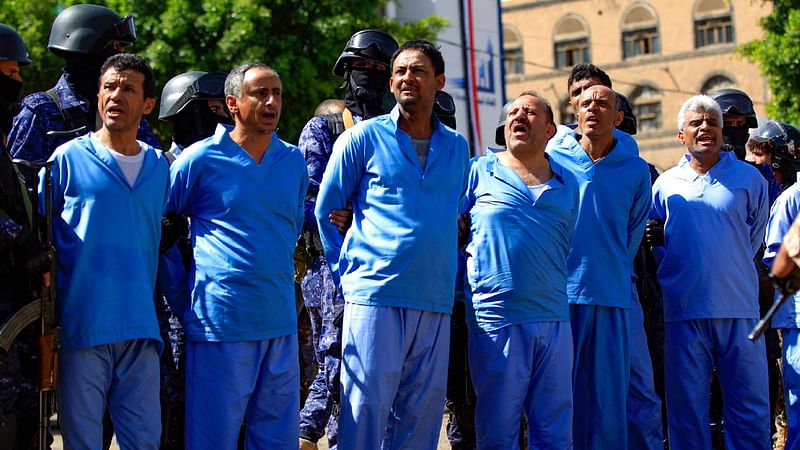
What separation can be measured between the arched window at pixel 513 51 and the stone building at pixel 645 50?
0.04m

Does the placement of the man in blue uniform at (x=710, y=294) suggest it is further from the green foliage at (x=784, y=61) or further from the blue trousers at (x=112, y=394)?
the green foliage at (x=784, y=61)

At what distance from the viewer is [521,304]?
6648 millimetres

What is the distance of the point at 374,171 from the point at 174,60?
48.3 ft

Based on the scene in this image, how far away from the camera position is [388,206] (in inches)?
245

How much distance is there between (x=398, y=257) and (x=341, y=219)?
1.46 ft

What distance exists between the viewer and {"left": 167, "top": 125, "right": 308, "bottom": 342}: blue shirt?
234 inches

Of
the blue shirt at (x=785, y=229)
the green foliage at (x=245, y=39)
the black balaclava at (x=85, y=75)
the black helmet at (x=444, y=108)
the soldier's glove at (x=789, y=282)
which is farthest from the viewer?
the green foliage at (x=245, y=39)

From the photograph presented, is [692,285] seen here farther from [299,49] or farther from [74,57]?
[299,49]

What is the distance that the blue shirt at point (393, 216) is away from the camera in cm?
612

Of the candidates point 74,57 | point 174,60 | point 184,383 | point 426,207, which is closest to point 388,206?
point 426,207

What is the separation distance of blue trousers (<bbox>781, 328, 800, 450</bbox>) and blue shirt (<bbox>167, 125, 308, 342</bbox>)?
3087 mm

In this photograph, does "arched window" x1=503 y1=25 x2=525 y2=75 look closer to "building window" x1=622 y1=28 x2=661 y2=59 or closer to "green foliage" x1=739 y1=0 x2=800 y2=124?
"building window" x1=622 y1=28 x2=661 y2=59

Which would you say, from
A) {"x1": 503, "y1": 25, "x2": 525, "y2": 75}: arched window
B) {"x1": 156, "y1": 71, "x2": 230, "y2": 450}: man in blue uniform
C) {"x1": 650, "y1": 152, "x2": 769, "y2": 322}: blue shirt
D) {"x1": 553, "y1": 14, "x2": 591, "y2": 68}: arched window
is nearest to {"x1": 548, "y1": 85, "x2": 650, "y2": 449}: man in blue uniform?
{"x1": 650, "y1": 152, "x2": 769, "y2": 322}: blue shirt

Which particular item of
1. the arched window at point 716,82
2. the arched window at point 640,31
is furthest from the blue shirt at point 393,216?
the arched window at point 640,31
